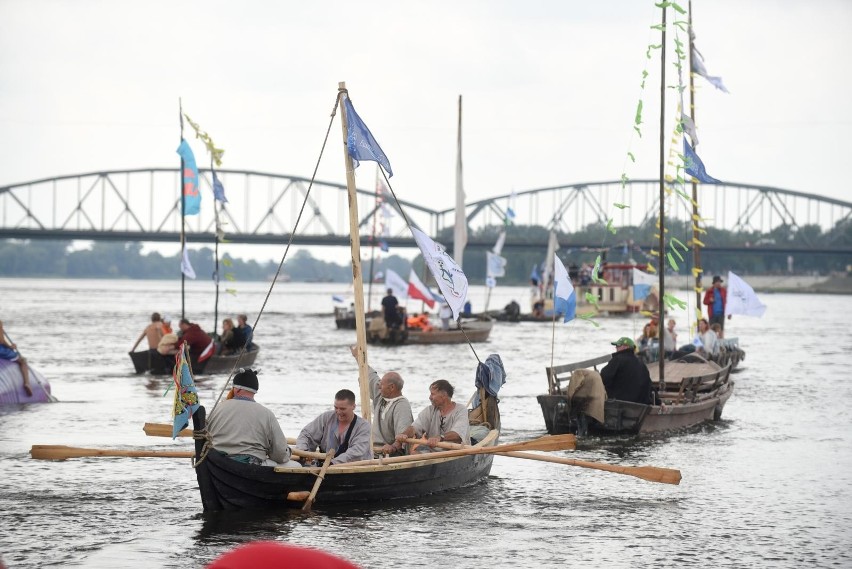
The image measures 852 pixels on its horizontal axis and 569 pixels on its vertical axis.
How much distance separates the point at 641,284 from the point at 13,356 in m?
20.8

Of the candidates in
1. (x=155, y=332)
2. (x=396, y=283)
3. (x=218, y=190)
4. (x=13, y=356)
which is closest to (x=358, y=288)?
(x=13, y=356)

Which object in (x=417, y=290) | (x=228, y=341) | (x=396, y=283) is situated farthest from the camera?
(x=396, y=283)

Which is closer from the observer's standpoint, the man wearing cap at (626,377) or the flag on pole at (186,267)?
the man wearing cap at (626,377)

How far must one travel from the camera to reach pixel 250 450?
1260 centimetres

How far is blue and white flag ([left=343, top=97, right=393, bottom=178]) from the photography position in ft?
48.1

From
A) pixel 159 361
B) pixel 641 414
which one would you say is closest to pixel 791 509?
pixel 641 414

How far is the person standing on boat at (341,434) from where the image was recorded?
1348 centimetres

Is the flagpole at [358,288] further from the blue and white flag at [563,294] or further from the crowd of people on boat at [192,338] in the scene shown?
the crowd of people on boat at [192,338]

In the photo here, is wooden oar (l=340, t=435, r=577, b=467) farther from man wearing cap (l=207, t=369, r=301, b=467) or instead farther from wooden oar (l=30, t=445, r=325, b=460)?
man wearing cap (l=207, t=369, r=301, b=467)

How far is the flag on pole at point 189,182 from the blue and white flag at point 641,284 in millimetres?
12933

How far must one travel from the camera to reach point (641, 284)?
128ft

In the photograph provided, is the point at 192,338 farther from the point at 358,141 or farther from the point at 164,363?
the point at 358,141

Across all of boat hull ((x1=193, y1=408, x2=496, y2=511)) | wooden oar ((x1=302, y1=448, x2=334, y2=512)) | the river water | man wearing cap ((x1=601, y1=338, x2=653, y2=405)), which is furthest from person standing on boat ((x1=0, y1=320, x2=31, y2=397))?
wooden oar ((x1=302, y1=448, x2=334, y2=512))

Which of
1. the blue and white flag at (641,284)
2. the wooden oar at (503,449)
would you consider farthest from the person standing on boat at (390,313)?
the wooden oar at (503,449)
